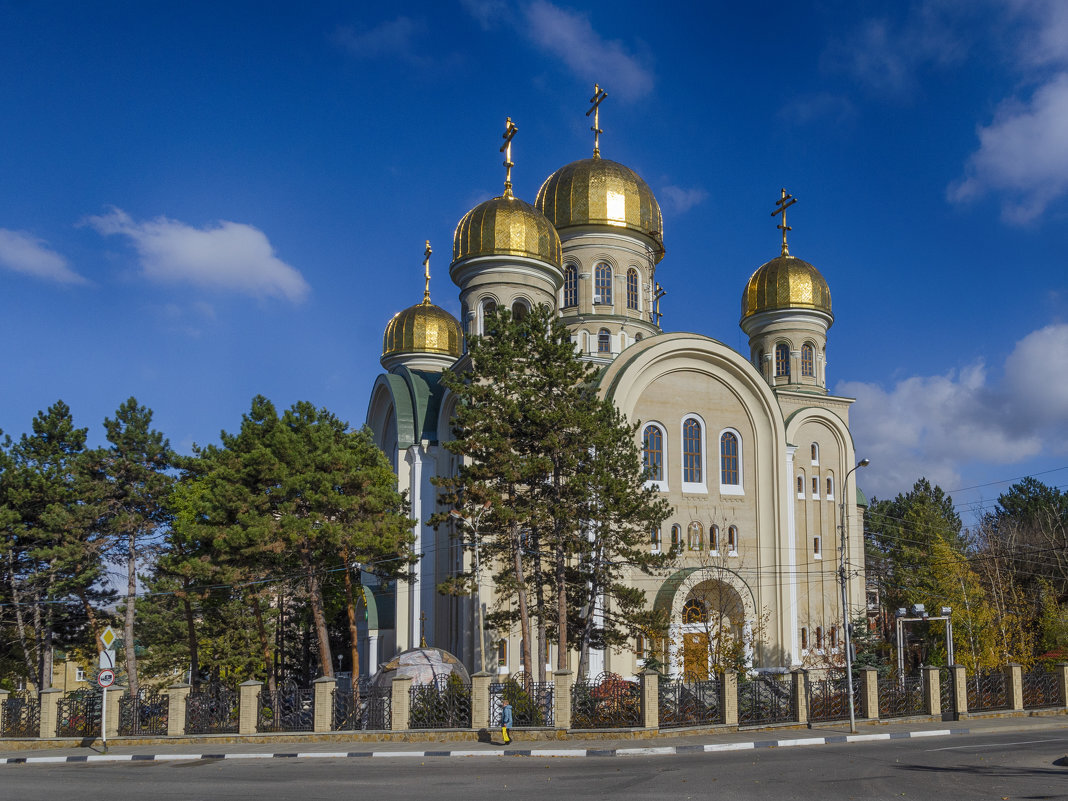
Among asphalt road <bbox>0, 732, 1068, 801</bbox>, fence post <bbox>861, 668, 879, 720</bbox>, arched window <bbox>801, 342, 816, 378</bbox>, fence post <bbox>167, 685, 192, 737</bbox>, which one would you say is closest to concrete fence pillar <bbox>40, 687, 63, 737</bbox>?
fence post <bbox>167, 685, 192, 737</bbox>

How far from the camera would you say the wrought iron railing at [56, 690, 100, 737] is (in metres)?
19.5

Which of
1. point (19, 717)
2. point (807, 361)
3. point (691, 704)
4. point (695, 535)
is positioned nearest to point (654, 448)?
point (695, 535)

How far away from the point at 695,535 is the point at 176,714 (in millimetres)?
14366

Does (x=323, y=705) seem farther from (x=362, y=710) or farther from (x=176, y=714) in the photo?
(x=176, y=714)

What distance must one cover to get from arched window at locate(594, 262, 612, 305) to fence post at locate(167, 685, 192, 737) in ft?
58.5

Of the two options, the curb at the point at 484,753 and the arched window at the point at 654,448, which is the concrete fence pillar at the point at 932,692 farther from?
the arched window at the point at 654,448

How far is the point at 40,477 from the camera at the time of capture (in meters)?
25.5

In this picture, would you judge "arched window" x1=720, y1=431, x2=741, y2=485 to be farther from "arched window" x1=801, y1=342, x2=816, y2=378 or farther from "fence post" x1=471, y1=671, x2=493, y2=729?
"fence post" x1=471, y1=671, x2=493, y2=729

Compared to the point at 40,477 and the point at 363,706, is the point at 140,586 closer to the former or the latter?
the point at 40,477

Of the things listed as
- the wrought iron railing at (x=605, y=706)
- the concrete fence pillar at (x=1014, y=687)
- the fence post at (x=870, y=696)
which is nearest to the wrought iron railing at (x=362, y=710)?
the wrought iron railing at (x=605, y=706)

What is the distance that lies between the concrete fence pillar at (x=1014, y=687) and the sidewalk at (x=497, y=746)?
2.21m

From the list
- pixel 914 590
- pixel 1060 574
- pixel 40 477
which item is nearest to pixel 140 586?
pixel 40 477

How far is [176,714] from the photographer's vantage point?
1862 centimetres

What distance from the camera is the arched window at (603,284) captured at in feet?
103
